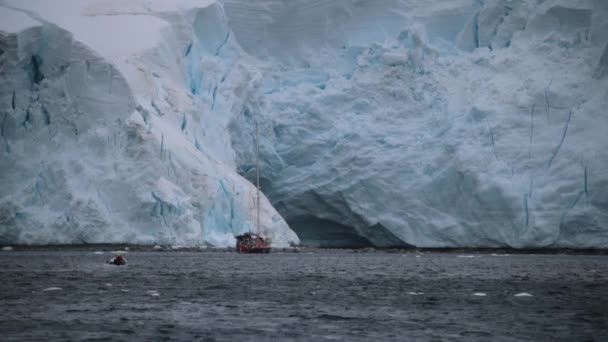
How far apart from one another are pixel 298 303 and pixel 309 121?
25458 millimetres

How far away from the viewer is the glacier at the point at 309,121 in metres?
34.9

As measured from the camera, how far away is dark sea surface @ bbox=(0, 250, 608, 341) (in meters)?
12.2

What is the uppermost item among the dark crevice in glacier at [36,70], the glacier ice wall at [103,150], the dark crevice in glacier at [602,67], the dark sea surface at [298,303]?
the dark crevice in glacier at [602,67]

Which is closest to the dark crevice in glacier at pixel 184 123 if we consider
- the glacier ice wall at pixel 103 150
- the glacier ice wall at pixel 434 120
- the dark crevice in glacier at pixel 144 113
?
the glacier ice wall at pixel 103 150

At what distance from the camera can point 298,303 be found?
16.6m

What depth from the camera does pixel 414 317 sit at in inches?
562

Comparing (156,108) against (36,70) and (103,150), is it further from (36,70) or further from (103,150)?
(36,70)

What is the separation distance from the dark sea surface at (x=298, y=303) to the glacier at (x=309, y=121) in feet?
22.7

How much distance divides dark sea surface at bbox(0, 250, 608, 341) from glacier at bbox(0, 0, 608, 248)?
6923 millimetres

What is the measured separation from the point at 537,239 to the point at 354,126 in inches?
364

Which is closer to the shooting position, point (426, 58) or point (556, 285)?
point (556, 285)

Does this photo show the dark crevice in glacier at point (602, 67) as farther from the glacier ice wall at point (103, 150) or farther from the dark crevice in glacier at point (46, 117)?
the dark crevice in glacier at point (46, 117)

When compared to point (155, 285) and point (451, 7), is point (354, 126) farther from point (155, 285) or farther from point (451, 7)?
point (155, 285)

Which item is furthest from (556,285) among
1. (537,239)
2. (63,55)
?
(63,55)
